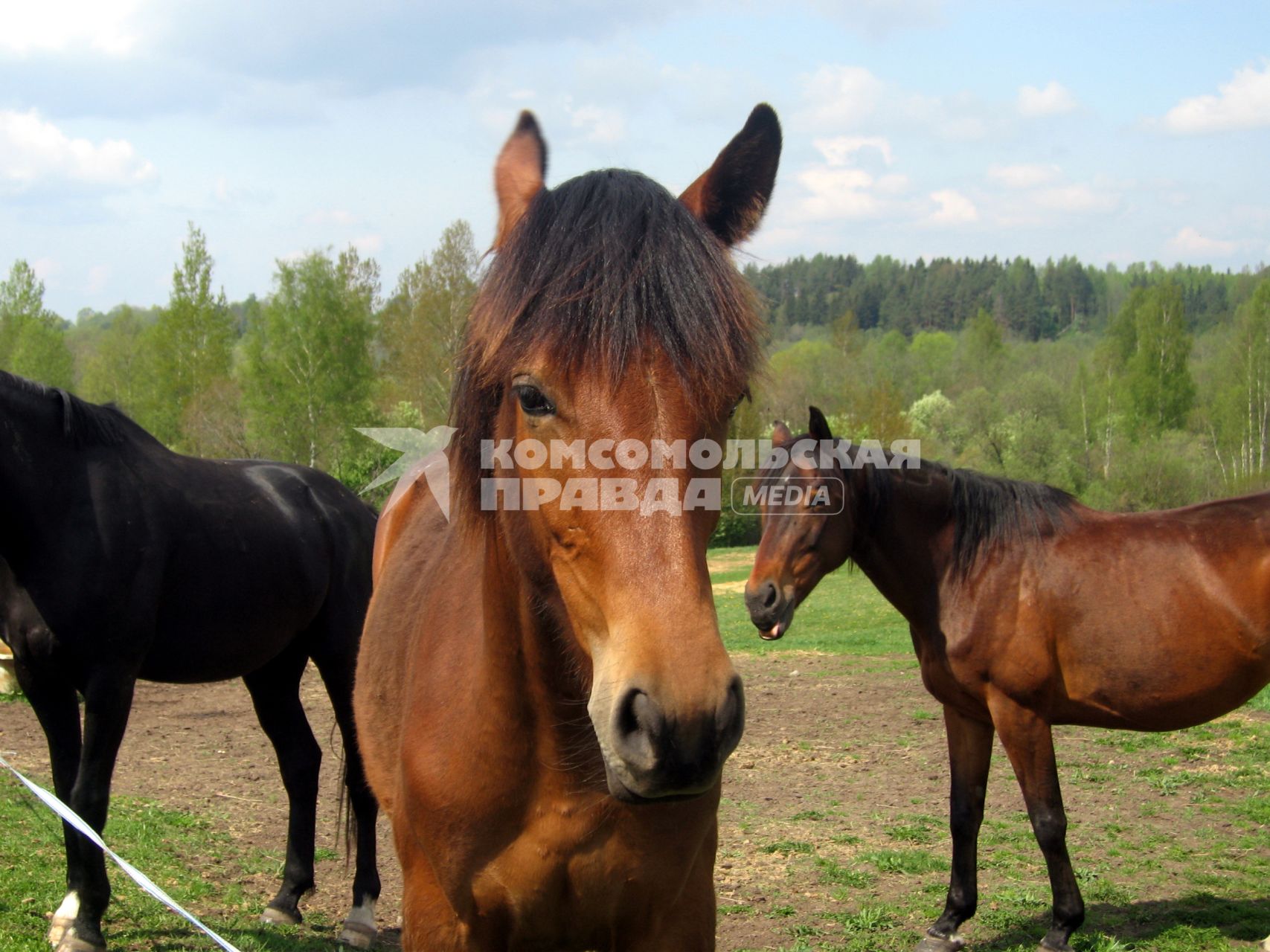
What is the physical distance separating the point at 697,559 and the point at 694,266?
52 cm

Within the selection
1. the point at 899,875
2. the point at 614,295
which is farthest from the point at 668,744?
the point at 899,875

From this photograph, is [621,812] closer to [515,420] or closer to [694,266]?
[515,420]

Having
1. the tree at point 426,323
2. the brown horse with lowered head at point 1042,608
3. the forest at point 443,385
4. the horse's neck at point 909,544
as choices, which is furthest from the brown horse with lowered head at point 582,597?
the tree at point 426,323

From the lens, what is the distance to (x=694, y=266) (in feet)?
A: 5.68

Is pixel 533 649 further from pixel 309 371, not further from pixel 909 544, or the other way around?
pixel 309 371

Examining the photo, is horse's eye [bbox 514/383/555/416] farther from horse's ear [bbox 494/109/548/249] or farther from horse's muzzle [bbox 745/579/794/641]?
horse's muzzle [bbox 745/579/794/641]

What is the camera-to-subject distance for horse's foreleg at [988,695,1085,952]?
4.20 metres

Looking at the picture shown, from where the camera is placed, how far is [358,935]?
4402 mm

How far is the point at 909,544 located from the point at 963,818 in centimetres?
130

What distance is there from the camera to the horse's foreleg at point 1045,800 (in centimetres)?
420

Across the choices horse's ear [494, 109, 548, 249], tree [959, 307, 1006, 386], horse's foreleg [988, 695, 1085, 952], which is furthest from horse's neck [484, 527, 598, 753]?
tree [959, 307, 1006, 386]

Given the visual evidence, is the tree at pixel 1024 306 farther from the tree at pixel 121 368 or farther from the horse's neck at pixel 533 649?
the horse's neck at pixel 533 649

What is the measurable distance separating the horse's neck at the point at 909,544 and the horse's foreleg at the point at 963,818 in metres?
0.56

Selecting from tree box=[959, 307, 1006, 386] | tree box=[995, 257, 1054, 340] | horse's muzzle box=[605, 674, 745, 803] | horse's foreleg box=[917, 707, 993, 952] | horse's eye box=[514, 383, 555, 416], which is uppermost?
tree box=[995, 257, 1054, 340]
